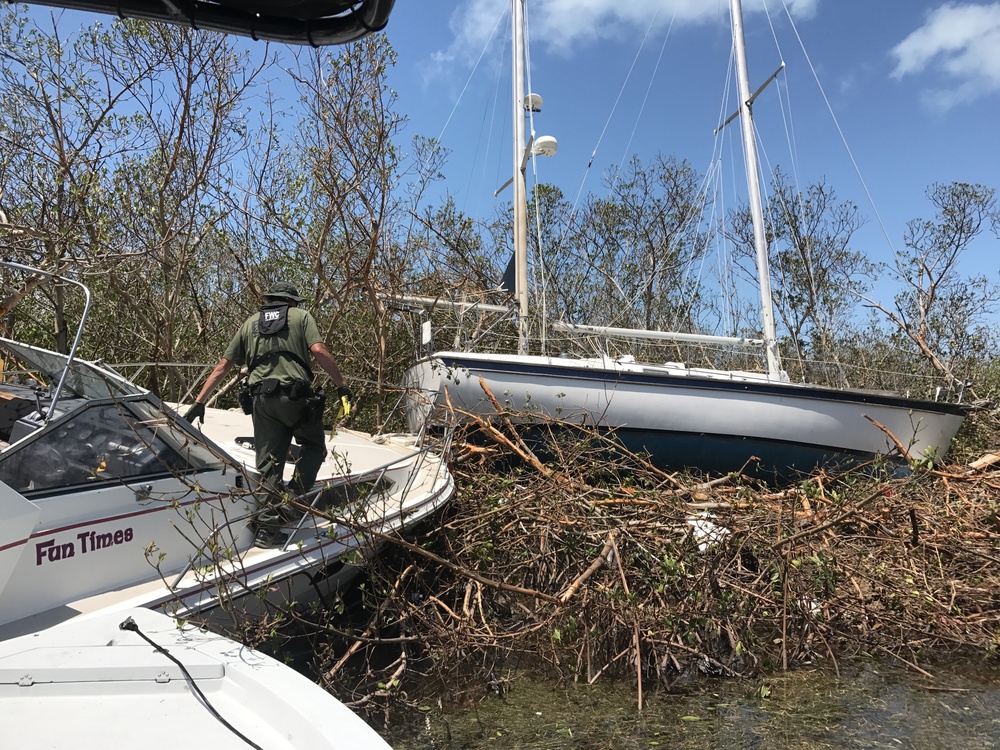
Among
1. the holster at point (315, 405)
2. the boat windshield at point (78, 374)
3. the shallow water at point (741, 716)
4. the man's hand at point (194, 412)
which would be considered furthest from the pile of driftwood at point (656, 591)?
the boat windshield at point (78, 374)

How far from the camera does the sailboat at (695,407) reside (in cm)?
825

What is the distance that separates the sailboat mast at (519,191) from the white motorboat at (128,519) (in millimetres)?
5766

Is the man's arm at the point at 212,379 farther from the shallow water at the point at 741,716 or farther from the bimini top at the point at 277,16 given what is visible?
the bimini top at the point at 277,16

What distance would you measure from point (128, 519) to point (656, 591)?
2955mm

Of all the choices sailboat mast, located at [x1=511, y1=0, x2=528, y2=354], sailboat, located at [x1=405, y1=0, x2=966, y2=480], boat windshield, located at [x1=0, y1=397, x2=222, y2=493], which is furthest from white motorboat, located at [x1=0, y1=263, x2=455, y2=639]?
sailboat mast, located at [x1=511, y1=0, x2=528, y2=354]

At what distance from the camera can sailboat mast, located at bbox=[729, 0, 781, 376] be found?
9.99 m

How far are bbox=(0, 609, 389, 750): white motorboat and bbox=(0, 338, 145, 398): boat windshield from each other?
1.40 metres

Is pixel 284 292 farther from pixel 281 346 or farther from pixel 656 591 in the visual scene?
pixel 656 591

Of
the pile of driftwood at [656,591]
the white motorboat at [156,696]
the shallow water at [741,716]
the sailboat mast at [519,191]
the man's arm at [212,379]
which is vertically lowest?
the shallow water at [741,716]

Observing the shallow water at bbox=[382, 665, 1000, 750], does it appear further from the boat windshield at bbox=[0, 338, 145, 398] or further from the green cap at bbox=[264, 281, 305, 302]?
the green cap at bbox=[264, 281, 305, 302]

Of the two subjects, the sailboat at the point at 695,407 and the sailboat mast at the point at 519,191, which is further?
the sailboat mast at the point at 519,191

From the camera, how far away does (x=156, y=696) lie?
2.29 meters

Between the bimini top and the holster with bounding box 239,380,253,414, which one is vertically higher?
the bimini top

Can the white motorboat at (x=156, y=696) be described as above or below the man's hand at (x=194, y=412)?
below
